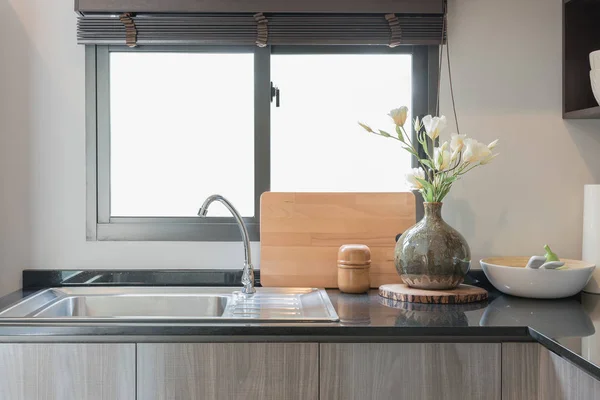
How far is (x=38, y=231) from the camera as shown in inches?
81.8

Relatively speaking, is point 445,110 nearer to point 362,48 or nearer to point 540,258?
point 362,48

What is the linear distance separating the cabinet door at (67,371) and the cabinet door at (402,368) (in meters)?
0.50

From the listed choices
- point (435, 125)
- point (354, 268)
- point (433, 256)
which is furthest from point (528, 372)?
point (435, 125)

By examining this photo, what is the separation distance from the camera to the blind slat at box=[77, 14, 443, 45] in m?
2.03

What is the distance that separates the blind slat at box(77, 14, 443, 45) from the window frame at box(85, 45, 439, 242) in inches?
3.3

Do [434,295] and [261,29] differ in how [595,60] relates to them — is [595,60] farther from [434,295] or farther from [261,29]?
[261,29]

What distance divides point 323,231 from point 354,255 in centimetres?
19

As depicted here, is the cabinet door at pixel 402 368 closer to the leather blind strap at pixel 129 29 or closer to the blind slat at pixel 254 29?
the blind slat at pixel 254 29

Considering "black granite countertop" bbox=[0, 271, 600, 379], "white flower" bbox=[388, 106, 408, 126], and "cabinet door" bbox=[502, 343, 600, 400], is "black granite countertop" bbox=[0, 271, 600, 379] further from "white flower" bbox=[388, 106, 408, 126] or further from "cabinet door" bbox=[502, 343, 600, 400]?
"white flower" bbox=[388, 106, 408, 126]

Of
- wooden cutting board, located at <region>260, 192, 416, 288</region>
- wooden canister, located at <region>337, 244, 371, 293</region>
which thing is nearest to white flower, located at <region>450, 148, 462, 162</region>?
wooden cutting board, located at <region>260, 192, 416, 288</region>

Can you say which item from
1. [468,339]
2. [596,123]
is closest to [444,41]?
[596,123]

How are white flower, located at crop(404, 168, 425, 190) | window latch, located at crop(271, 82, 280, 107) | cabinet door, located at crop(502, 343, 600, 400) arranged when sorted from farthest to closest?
window latch, located at crop(271, 82, 280, 107) → white flower, located at crop(404, 168, 425, 190) → cabinet door, located at crop(502, 343, 600, 400)

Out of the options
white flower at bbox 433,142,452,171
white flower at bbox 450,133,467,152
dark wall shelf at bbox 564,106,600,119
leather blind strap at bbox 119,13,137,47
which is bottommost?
white flower at bbox 433,142,452,171

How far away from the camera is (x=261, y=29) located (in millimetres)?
2033
